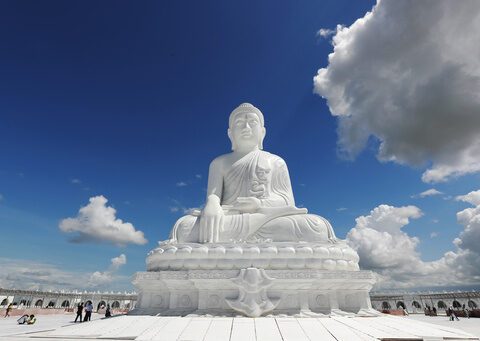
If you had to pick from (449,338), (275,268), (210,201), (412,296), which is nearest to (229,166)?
(210,201)

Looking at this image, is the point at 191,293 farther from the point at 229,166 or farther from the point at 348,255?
the point at 229,166

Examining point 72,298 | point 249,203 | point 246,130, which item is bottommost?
point 72,298

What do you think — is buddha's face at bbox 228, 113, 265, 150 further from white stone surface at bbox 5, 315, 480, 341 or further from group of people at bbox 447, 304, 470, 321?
group of people at bbox 447, 304, 470, 321

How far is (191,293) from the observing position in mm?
5898

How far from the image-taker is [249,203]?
820 cm

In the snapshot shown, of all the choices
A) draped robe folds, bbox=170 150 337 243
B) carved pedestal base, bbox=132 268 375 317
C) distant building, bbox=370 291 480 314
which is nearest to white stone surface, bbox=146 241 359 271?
carved pedestal base, bbox=132 268 375 317

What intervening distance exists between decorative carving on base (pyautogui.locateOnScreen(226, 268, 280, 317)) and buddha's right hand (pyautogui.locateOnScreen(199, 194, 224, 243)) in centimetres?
177

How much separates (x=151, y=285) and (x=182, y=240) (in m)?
1.39

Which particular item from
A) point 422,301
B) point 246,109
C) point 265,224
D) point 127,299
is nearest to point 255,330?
point 265,224

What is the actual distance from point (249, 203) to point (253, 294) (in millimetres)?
3117

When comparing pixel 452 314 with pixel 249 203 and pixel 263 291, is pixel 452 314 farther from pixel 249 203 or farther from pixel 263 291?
pixel 263 291

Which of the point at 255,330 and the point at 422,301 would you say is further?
the point at 422,301

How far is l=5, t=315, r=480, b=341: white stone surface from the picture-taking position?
13.5 ft

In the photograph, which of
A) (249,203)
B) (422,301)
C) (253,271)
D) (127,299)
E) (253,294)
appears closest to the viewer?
(253,294)
